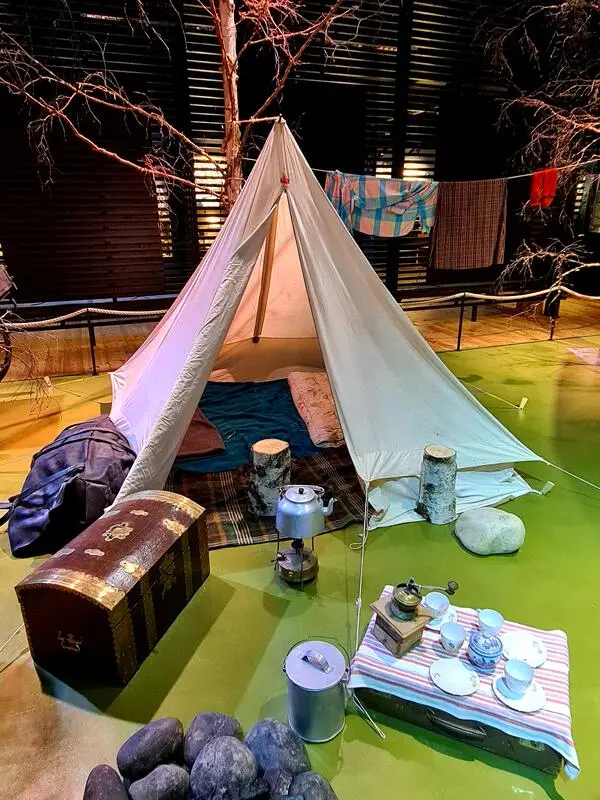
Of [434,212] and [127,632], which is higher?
[434,212]

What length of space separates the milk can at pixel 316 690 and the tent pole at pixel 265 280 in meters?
3.26

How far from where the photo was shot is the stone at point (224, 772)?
1348mm

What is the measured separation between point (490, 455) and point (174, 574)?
6.25 feet

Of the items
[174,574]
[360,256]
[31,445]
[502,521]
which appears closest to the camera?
[174,574]

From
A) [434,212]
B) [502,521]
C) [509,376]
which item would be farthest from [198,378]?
[434,212]

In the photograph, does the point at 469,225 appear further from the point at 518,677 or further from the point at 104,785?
the point at 104,785

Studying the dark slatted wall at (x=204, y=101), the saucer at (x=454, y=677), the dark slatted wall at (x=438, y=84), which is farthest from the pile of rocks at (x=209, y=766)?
the dark slatted wall at (x=438, y=84)


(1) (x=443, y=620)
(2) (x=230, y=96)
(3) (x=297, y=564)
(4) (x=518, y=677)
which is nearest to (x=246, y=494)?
(3) (x=297, y=564)

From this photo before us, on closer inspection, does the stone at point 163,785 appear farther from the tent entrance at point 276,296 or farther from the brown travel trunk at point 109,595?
the tent entrance at point 276,296

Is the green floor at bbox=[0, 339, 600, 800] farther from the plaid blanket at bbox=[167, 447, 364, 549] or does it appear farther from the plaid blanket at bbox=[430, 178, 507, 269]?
the plaid blanket at bbox=[430, 178, 507, 269]

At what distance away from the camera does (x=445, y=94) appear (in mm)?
6746

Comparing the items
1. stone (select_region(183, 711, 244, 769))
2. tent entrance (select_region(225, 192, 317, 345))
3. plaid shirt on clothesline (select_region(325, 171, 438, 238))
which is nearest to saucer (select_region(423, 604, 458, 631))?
stone (select_region(183, 711, 244, 769))

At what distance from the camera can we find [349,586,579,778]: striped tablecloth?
4.83 feet

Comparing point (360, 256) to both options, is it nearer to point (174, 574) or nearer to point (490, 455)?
point (490, 455)
